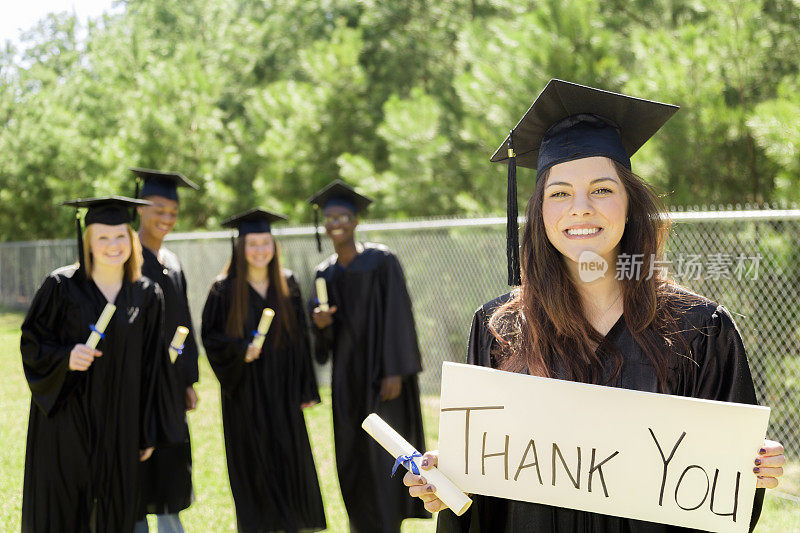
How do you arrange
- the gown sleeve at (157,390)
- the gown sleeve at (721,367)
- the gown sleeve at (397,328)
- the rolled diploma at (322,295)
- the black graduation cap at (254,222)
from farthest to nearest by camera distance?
the black graduation cap at (254,222), the rolled diploma at (322,295), the gown sleeve at (397,328), the gown sleeve at (157,390), the gown sleeve at (721,367)

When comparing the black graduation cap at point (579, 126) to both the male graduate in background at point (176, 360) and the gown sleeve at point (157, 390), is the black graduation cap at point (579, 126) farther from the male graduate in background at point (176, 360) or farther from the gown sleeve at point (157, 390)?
the male graduate in background at point (176, 360)

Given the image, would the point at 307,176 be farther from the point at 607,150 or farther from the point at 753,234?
the point at 607,150

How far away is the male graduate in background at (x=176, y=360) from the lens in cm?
456

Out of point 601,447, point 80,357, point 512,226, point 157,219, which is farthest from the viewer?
point 157,219

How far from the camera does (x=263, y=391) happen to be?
5.15 meters

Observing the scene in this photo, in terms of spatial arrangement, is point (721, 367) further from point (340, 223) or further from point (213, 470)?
point (213, 470)

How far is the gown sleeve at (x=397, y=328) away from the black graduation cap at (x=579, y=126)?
2.75 meters

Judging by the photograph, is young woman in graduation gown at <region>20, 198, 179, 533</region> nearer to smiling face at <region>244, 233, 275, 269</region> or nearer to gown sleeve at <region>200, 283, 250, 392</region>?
gown sleeve at <region>200, 283, 250, 392</region>

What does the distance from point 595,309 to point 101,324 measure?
2.64 m

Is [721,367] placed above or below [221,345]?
above

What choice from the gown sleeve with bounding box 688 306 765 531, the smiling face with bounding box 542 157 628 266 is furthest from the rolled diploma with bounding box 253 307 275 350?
the gown sleeve with bounding box 688 306 765 531

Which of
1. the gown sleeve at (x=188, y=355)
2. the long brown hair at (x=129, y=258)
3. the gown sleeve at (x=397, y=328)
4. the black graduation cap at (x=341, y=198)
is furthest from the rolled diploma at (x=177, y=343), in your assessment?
the black graduation cap at (x=341, y=198)

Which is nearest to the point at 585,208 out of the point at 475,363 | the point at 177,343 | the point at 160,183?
the point at 475,363

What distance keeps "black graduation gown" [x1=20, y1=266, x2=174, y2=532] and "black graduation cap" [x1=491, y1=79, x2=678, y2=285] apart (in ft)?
8.10
